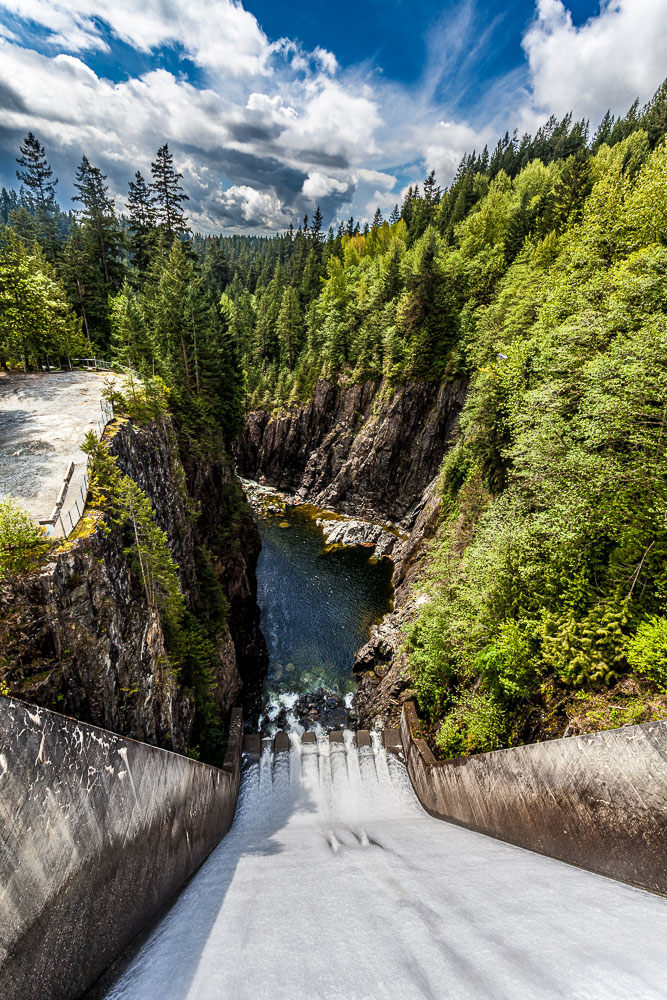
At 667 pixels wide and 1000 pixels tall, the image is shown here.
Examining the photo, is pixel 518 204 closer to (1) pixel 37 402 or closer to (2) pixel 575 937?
(1) pixel 37 402

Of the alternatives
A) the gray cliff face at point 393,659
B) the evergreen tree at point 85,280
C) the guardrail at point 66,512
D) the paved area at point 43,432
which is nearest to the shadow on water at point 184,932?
the guardrail at point 66,512

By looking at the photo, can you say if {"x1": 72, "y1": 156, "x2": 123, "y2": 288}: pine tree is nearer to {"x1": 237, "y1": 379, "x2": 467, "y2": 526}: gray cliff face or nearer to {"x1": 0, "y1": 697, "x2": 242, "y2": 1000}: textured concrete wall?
{"x1": 237, "y1": 379, "x2": 467, "y2": 526}: gray cliff face

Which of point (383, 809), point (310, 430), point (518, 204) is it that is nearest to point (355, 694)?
point (383, 809)

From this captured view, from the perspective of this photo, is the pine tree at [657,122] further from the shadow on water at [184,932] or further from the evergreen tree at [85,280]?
the shadow on water at [184,932]

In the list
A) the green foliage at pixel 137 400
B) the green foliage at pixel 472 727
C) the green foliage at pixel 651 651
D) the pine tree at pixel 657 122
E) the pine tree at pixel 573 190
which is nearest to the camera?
the green foliage at pixel 651 651

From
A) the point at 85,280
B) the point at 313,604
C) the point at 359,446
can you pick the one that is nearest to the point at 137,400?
the point at 313,604

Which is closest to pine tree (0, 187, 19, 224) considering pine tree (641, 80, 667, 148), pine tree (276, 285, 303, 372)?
pine tree (276, 285, 303, 372)
